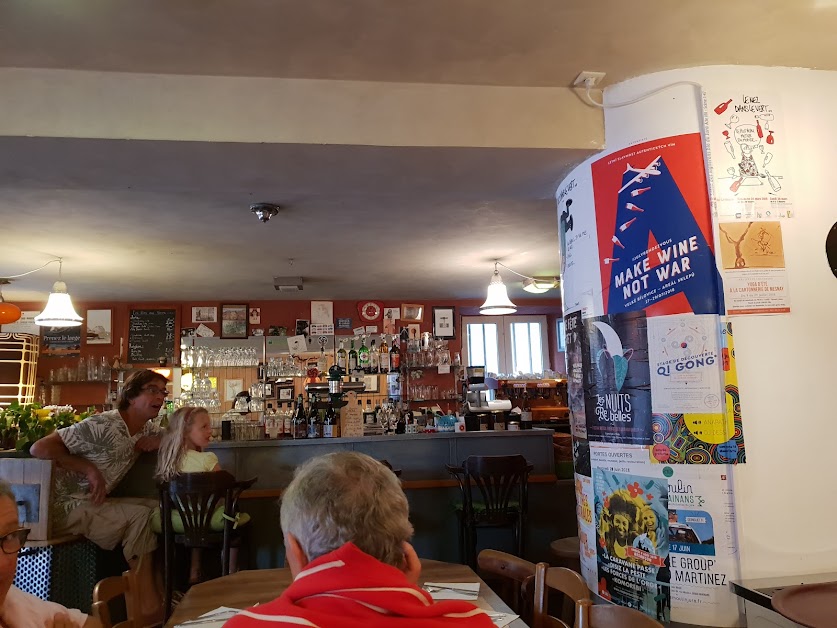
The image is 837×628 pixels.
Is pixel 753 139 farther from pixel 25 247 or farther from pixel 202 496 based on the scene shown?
pixel 25 247

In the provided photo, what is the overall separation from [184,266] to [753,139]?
5561mm

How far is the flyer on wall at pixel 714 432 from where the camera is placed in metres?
2.48

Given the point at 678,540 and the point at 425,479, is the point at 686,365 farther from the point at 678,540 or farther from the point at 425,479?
the point at 425,479

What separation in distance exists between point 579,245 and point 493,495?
2.12 m

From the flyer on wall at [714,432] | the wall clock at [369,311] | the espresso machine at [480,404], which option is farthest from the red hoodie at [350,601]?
the wall clock at [369,311]

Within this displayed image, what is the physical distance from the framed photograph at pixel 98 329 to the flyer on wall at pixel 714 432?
26.2 ft

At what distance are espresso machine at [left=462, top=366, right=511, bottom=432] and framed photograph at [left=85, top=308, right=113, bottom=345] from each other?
501cm

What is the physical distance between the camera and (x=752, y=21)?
244 cm

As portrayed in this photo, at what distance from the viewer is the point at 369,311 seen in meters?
8.91

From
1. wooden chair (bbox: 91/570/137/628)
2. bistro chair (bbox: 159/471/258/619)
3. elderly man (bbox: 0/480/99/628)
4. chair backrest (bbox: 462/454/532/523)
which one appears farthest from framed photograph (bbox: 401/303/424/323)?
elderly man (bbox: 0/480/99/628)

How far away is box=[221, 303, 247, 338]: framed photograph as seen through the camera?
28.3ft

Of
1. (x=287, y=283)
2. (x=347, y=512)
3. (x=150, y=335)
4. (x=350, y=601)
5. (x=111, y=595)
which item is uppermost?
(x=287, y=283)

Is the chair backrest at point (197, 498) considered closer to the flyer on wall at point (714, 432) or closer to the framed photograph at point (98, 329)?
the flyer on wall at point (714, 432)

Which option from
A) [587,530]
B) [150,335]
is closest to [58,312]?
[150,335]
